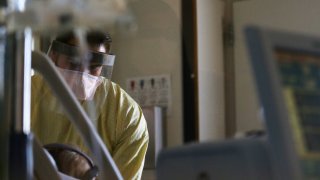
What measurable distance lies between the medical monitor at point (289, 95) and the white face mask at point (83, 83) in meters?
0.85

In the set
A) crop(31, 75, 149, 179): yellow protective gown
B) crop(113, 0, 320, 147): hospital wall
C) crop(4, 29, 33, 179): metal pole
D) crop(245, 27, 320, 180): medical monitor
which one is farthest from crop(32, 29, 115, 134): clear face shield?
crop(113, 0, 320, 147): hospital wall

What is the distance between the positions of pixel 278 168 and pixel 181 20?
220 cm

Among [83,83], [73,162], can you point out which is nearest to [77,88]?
[83,83]

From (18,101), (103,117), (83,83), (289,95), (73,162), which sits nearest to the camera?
(289,95)

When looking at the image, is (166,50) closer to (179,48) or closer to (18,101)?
(179,48)

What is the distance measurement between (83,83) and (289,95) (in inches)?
42.3

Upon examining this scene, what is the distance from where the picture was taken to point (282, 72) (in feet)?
2.15

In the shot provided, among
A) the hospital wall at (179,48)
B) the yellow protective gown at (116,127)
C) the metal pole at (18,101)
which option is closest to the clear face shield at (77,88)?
the yellow protective gown at (116,127)

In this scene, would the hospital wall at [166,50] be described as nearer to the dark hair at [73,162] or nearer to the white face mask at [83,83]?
the white face mask at [83,83]

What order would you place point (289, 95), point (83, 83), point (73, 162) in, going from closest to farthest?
point (289, 95) < point (73, 162) < point (83, 83)

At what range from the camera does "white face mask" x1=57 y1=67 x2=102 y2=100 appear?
4.95 feet

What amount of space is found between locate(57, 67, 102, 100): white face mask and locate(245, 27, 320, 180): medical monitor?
848 millimetres

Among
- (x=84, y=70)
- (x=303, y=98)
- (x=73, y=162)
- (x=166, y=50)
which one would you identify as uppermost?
(x=166, y=50)

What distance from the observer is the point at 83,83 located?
1659 mm
